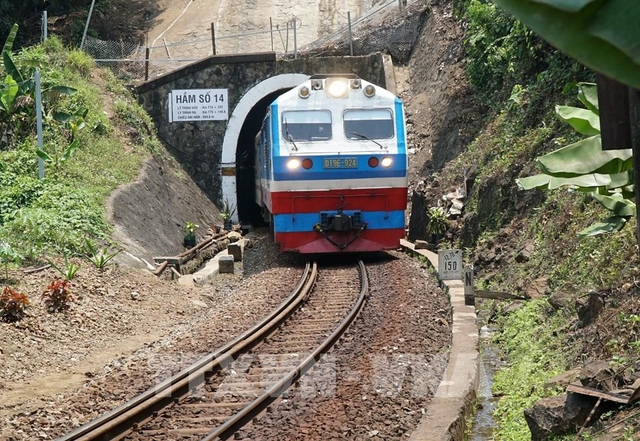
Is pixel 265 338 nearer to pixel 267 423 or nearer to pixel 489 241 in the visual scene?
pixel 267 423

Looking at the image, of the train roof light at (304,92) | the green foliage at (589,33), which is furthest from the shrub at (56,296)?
the green foliage at (589,33)

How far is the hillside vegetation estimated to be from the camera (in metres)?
6.99

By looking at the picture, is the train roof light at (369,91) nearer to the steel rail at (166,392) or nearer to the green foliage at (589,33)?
the steel rail at (166,392)

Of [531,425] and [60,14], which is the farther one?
[60,14]

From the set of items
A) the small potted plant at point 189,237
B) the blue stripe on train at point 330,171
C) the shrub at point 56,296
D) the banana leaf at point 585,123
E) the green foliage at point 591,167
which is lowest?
the small potted plant at point 189,237

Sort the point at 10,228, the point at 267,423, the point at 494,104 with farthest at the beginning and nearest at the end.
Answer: the point at 494,104, the point at 10,228, the point at 267,423

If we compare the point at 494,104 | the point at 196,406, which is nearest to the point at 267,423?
the point at 196,406

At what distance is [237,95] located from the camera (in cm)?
2625

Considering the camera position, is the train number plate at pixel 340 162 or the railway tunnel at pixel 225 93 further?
the railway tunnel at pixel 225 93

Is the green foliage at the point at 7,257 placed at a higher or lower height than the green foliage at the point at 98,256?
higher

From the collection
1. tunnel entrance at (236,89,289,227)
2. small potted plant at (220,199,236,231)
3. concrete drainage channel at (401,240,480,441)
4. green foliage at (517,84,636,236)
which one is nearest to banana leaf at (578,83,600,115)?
green foliage at (517,84,636,236)

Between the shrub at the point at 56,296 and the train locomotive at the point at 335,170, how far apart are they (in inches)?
205

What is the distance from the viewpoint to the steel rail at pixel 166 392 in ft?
19.5

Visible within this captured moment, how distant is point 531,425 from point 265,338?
420cm
